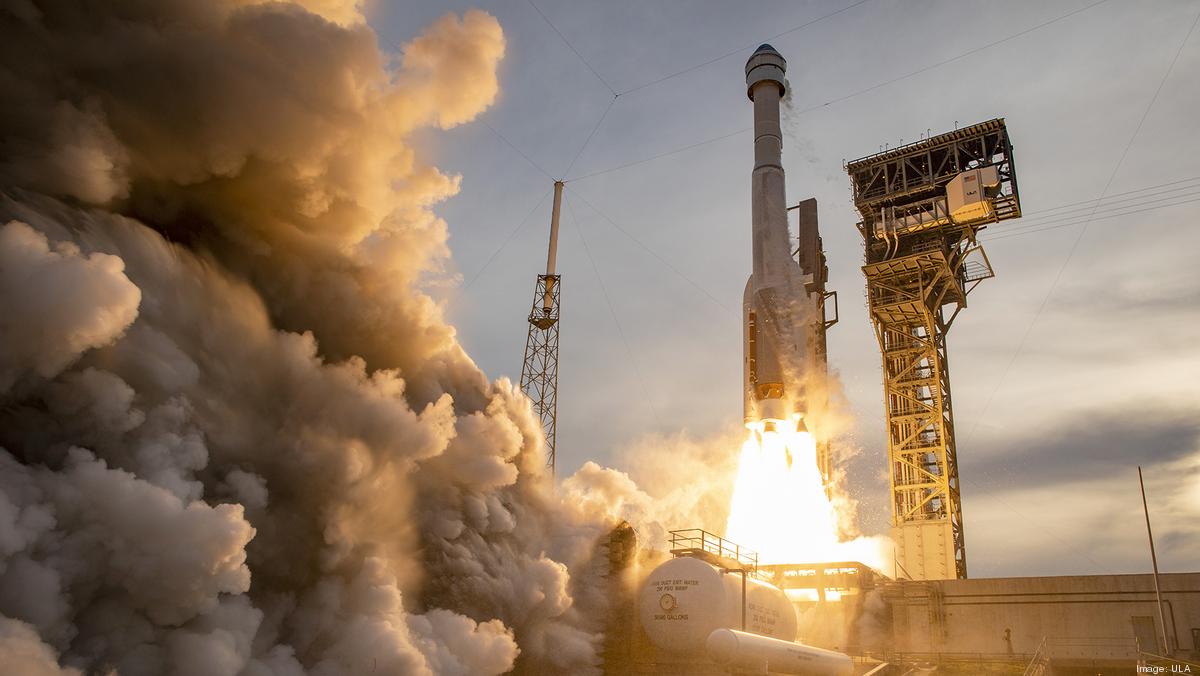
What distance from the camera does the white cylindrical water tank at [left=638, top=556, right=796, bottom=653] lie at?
87.1 feet

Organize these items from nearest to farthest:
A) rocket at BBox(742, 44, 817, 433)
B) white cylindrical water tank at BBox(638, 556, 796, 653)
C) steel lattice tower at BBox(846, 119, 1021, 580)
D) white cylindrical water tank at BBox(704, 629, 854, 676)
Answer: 1. white cylindrical water tank at BBox(704, 629, 854, 676)
2. white cylindrical water tank at BBox(638, 556, 796, 653)
3. rocket at BBox(742, 44, 817, 433)
4. steel lattice tower at BBox(846, 119, 1021, 580)

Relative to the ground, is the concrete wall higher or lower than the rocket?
lower

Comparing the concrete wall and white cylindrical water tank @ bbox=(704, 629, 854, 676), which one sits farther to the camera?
the concrete wall

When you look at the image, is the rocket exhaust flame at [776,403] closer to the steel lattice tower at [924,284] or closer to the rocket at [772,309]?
the rocket at [772,309]

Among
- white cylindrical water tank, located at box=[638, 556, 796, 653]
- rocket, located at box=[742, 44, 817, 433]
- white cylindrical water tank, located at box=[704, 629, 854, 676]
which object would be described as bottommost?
white cylindrical water tank, located at box=[704, 629, 854, 676]

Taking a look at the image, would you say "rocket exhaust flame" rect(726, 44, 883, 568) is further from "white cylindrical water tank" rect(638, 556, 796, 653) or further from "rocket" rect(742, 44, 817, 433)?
"white cylindrical water tank" rect(638, 556, 796, 653)

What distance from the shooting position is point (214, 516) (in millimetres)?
15875

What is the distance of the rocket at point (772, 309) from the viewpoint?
37.2 meters

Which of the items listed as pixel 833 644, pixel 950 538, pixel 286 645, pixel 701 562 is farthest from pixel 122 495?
pixel 950 538

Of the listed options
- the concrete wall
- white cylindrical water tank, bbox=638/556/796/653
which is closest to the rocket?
white cylindrical water tank, bbox=638/556/796/653

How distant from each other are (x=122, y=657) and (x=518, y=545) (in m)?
13.0

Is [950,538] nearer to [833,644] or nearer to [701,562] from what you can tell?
[833,644]

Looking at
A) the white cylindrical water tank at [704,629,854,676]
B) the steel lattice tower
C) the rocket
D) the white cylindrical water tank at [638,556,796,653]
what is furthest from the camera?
the steel lattice tower

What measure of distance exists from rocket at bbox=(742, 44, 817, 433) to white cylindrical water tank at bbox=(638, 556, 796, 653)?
418 inches
